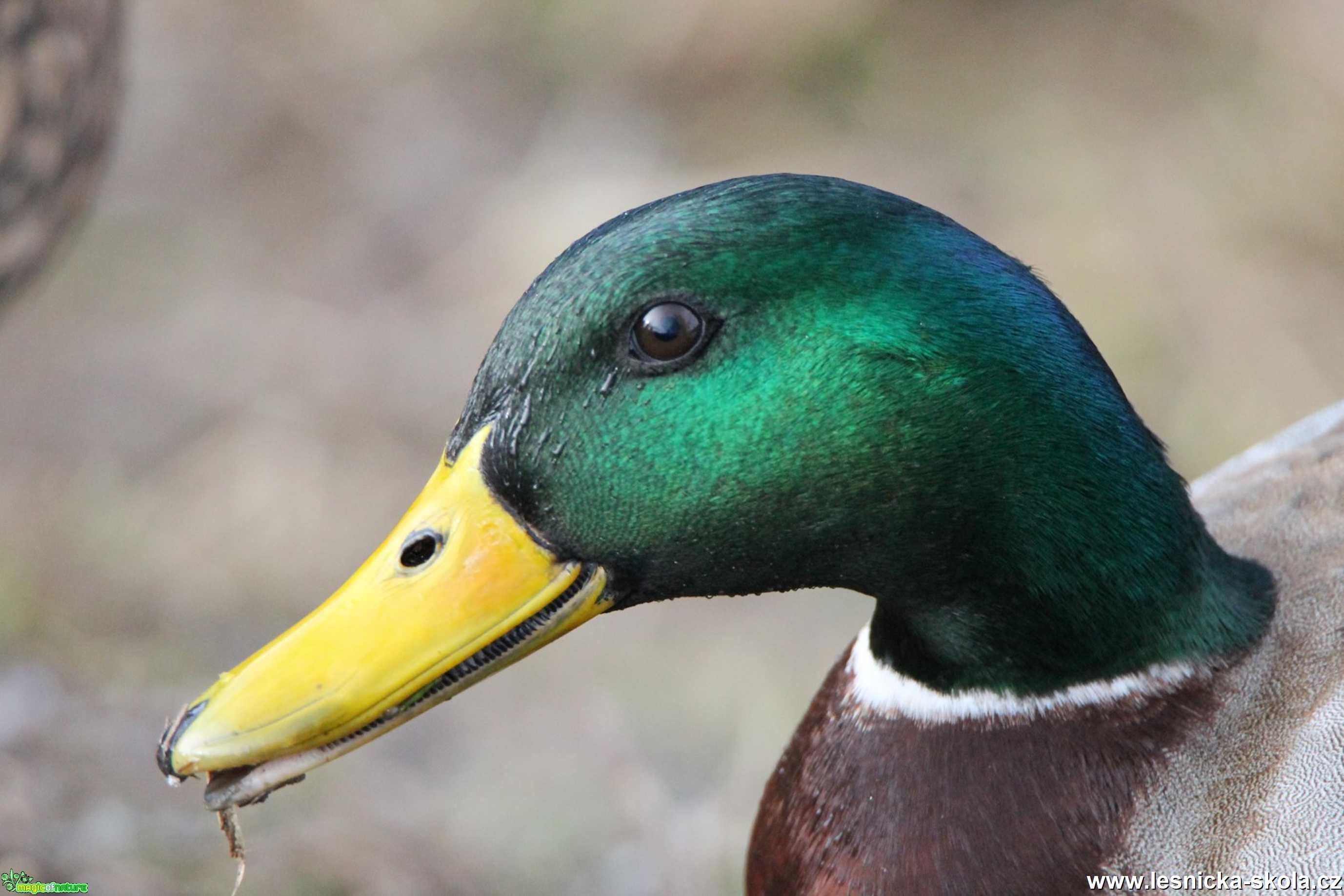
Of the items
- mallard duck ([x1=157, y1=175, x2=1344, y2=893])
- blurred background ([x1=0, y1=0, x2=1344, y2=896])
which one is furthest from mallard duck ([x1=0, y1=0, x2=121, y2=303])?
mallard duck ([x1=157, y1=175, x2=1344, y2=893])

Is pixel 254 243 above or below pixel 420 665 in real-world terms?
above

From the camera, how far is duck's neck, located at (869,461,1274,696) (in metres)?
1.39

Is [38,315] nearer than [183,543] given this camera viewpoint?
No

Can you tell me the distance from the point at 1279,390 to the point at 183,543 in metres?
2.65

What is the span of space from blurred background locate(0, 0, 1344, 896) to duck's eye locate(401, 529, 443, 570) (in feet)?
4.29

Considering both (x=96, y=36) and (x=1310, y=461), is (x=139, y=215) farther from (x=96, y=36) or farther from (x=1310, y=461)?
(x=1310, y=461)

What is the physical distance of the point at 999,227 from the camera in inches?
158

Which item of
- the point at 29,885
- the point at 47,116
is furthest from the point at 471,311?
the point at 29,885

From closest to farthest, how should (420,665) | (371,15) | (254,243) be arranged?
(420,665) < (254,243) < (371,15)

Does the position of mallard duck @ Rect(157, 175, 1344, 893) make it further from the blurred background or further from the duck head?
the blurred background

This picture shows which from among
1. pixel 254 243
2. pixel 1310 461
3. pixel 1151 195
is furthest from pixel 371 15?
pixel 1310 461

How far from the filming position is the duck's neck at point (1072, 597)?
139 centimetres

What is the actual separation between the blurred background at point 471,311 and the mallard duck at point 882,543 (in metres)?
1.26

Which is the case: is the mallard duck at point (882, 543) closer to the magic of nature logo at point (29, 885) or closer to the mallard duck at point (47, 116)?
the magic of nature logo at point (29, 885)
